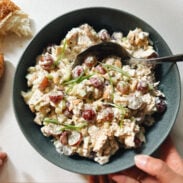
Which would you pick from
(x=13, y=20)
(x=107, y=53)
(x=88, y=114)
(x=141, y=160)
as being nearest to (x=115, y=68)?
(x=107, y=53)

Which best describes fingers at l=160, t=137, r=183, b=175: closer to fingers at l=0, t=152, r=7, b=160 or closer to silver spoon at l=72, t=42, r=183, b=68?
silver spoon at l=72, t=42, r=183, b=68

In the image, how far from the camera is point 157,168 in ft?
3.69

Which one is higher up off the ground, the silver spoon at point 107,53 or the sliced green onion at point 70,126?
the silver spoon at point 107,53

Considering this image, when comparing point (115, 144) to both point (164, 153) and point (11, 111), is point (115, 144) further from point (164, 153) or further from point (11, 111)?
point (11, 111)

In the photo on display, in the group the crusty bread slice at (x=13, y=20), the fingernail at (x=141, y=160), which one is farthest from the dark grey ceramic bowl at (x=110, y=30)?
the crusty bread slice at (x=13, y=20)

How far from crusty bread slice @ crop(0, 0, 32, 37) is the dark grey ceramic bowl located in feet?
0.45

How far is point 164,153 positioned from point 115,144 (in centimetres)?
17

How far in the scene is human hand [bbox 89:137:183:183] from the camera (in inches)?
44.3

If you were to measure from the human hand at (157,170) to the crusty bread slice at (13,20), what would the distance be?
558 mm

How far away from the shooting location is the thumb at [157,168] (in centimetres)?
112

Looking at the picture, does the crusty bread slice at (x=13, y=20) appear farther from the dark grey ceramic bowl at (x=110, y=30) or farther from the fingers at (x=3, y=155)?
the fingers at (x=3, y=155)

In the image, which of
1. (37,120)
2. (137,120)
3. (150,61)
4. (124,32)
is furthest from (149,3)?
(37,120)

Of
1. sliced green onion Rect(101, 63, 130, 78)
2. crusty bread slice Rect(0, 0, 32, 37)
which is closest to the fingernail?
sliced green onion Rect(101, 63, 130, 78)

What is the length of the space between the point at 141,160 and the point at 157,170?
0.17 ft
